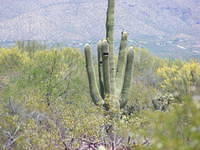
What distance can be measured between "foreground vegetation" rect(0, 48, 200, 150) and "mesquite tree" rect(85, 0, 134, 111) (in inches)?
35.2


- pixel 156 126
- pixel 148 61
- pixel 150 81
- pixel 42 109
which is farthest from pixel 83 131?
pixel 148 61

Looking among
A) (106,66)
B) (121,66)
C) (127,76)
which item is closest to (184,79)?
(121,66)

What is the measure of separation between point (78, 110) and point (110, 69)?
6.19 ft

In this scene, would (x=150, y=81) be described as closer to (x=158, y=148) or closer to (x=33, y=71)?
(x=33, y=71)

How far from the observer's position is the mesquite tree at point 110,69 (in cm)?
1388

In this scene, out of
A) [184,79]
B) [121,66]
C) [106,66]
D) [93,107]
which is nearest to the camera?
[106,66]

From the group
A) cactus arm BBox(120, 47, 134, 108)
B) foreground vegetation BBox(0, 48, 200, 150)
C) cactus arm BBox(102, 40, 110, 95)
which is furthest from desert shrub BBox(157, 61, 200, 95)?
cactus arm BBox(102, 40, 110, 95)

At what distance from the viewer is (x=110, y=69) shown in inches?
569

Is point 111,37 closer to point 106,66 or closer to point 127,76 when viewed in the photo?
point 106,66

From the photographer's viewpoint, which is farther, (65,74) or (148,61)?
(148,61)

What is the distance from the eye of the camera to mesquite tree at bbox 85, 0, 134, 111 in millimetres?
13875

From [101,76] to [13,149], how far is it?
13.3ft

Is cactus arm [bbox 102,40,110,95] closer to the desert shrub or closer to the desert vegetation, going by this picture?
the desert vegetation

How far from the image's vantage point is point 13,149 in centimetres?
1377
